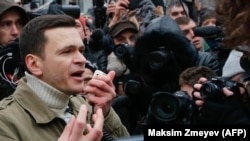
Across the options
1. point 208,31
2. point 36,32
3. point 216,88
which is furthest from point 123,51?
point 216,88

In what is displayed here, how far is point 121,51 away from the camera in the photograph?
3.99 metres

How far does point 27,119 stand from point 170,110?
A: 636mm

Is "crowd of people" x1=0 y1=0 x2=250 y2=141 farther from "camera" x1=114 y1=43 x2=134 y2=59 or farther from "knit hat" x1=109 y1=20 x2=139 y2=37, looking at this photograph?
"knit hat" x1=109 y1=20 x2=139 y2=37

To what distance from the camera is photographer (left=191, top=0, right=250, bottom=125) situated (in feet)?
5.83

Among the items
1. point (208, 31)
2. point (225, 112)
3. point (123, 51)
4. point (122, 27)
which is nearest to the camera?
point (225, 112)

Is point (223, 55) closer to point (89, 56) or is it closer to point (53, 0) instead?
point (89, 56)

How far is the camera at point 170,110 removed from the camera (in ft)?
7.57

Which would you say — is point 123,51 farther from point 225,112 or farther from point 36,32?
point 225,112

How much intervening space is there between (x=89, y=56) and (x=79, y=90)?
2138 mm

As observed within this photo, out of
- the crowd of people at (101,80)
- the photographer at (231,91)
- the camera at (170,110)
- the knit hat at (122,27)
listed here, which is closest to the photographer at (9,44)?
the crowd of people at (101,80)

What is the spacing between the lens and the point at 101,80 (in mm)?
2650

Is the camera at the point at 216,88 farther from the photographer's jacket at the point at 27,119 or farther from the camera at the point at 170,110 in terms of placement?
the photographer's jacket at the point at 27,119

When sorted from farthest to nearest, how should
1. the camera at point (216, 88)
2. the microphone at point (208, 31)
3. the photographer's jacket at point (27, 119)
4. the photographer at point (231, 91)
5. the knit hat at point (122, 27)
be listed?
the knit hat at point (122, 27) < the microphone at point (208, 31) < the photographer's jacket at point (27, 119) < the camera at point (216, 88) < the photographer at point (231, 91)

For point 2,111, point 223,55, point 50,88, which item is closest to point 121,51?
point 223,55
